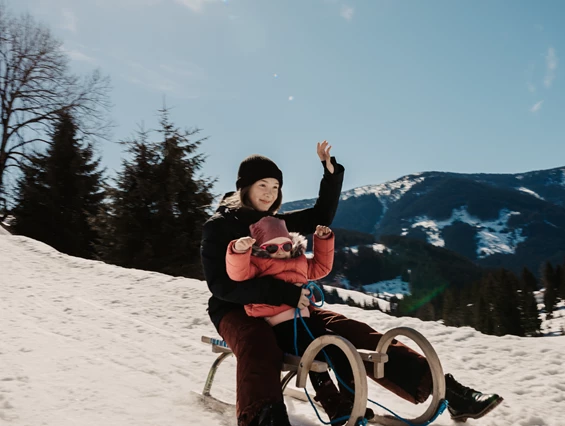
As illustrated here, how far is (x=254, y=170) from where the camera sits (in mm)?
3055

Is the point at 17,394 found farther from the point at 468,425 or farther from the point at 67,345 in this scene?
the point at 468,425

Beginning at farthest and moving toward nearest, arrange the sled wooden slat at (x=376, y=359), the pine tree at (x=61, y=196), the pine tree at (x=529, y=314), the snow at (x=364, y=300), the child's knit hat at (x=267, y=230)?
the snow at (x=364, y=300) → the pine tree at (x=529, y=314) → the pine tree at (x=61, y=196) → the child's knit hat at (x=267, y=230) → the sled wooden slat at (x=376, y=359)

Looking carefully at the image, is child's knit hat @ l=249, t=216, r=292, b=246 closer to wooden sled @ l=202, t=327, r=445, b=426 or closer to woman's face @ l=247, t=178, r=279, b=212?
woman's face @ l=247, t=178, r=279, b=212

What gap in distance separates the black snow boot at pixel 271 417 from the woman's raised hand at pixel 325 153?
1726 millimetres

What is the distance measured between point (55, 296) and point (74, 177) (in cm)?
1304

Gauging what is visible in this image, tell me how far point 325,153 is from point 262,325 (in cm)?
136

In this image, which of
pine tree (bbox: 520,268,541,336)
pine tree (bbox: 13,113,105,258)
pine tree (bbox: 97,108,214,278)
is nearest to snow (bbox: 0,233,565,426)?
pine tree (bbox: 97,108,214,278)

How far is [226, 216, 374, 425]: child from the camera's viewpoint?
8.13ft

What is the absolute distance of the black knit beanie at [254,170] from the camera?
3.06m

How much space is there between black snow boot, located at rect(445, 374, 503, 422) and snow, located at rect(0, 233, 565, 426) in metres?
0.21

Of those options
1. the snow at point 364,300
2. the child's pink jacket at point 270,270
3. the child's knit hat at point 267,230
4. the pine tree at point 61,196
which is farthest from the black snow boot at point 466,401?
the snow at point 364,300

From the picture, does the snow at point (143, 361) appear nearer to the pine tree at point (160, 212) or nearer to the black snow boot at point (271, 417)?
the black snow boot at point (271, 417)

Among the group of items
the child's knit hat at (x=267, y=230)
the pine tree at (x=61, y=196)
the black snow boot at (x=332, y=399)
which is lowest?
the black snow boot at (x=332, y=399)

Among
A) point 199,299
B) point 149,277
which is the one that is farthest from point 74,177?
point 199,299
